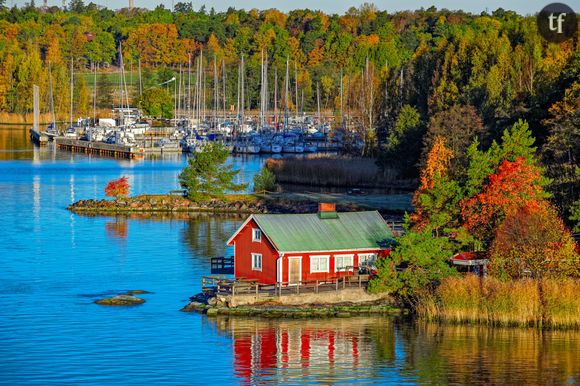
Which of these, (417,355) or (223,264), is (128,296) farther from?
(417,355)

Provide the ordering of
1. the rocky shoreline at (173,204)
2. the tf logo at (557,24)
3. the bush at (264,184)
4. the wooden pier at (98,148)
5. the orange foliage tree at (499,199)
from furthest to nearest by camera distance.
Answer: the wooden pier at (98,148)
the tf logo at (557,24)
the bush at (264,184)
the rocky shoreline at (173,204)
the orange foliage tree at (499,199)

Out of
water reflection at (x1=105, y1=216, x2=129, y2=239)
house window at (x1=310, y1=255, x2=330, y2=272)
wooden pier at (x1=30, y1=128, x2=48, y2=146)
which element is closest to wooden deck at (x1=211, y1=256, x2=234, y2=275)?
house window at (x1=310, y1=255, x2=330, y2=272)

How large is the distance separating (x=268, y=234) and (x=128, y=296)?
849 centimetres

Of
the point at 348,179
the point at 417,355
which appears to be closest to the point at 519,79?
the point at 348,179

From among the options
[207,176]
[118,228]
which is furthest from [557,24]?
[118,228]

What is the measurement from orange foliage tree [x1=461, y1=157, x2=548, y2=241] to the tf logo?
2131 inches

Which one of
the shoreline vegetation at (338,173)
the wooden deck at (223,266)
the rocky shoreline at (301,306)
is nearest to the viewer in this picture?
the rocky shoreline at (301,306)

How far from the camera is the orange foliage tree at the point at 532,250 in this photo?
192 ft

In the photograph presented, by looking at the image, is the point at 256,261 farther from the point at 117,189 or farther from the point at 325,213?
the point at 117,189

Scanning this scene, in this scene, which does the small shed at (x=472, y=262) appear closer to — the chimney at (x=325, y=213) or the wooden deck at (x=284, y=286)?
the wooden deck at (x=284, y=286)

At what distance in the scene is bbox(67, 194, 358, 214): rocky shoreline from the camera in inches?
3880

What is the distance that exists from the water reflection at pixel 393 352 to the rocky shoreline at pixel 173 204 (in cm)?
4149

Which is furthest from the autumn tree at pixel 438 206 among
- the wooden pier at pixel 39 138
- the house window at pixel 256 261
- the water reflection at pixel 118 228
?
the wooden pier at pixel 39 138

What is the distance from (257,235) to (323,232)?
3470 millimetres
